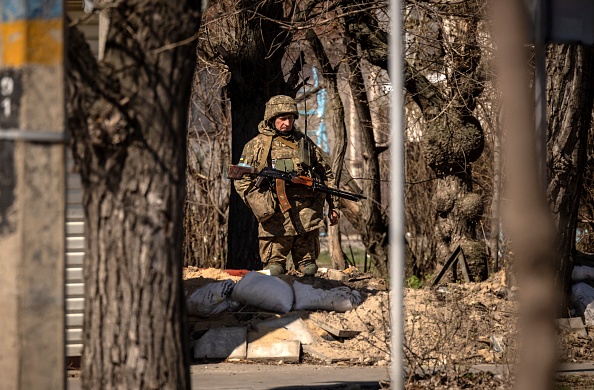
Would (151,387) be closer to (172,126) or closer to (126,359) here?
(126,359)

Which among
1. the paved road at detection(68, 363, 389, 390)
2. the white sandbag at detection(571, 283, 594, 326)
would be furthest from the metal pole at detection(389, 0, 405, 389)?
the white sandbag at detection(571, 283, 594, 326)

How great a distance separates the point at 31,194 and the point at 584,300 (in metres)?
6.92

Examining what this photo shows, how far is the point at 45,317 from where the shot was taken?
195 inches

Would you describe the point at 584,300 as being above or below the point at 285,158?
below

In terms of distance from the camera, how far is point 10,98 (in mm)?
4938

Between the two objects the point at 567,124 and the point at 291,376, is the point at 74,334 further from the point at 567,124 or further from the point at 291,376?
the point at 567,124

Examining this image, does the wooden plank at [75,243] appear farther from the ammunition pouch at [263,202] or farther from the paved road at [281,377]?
the ammunition pouch at [263,202]

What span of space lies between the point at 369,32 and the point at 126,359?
8610 millimetres

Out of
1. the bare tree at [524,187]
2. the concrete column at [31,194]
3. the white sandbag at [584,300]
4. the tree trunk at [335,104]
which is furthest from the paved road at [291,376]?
the tree trunk at [335,104]

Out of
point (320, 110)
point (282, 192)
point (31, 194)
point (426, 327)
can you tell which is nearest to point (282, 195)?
point (282, 192)

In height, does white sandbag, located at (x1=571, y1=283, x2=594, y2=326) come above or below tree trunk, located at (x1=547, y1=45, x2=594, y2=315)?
below

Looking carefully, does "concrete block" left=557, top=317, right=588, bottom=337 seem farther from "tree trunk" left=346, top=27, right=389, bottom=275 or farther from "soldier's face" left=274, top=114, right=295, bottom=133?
"tree trunk" left=346, top=27, right=389, bottom=275

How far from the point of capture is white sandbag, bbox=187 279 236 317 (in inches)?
388

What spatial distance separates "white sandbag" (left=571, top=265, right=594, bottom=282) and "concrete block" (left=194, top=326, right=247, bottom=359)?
390 centimetres
